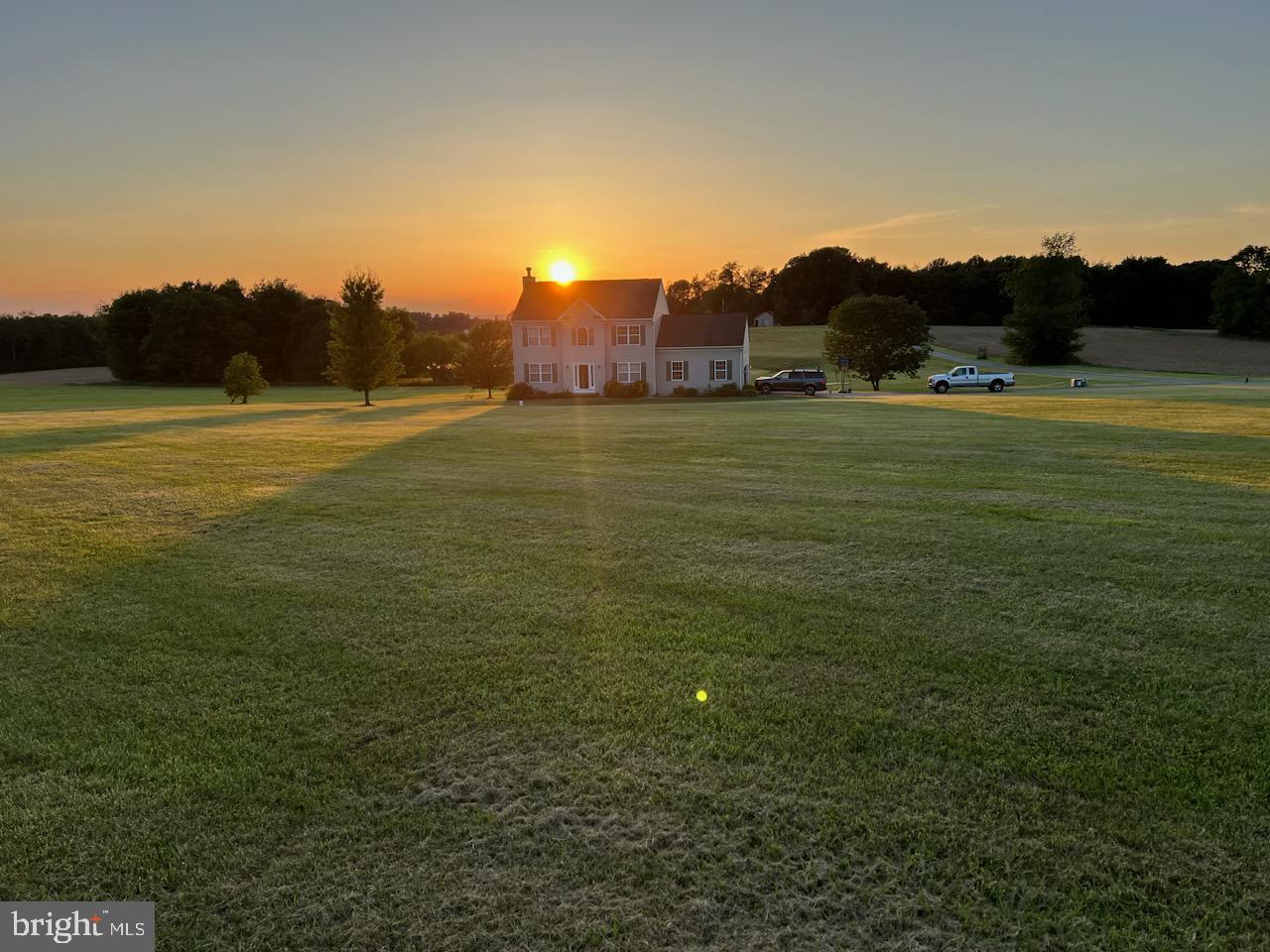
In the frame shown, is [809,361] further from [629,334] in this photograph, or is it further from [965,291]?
[965,291]

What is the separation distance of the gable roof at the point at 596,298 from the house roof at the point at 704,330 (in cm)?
220

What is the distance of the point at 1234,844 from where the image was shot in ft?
9.74

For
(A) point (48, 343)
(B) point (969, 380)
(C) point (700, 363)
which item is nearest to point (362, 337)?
(C) point (700, 363)

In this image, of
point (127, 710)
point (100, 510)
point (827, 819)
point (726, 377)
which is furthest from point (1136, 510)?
point (726, 377)

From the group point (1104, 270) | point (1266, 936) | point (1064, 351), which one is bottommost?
point (1266, 936)

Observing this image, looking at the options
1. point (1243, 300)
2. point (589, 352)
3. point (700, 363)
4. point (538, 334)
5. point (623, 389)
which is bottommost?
point (623, 389)

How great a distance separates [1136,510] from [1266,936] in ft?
24.8

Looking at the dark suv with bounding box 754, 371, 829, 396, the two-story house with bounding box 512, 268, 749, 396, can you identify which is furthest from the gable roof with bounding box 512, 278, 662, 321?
the dark suv with bounding box 754, 371, 829, 396

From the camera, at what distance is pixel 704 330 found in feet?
160

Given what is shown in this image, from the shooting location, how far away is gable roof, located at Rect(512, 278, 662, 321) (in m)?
47.9

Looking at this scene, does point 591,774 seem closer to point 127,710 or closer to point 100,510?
point 127,710

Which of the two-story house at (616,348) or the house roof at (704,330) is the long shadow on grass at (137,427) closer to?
the two-story house at (616,348)

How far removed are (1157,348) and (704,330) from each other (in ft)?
191

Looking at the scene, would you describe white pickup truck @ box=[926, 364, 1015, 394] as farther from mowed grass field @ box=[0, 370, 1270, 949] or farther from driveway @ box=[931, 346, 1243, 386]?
mowed grass field @ box=[0, 370, 1270, 949]
